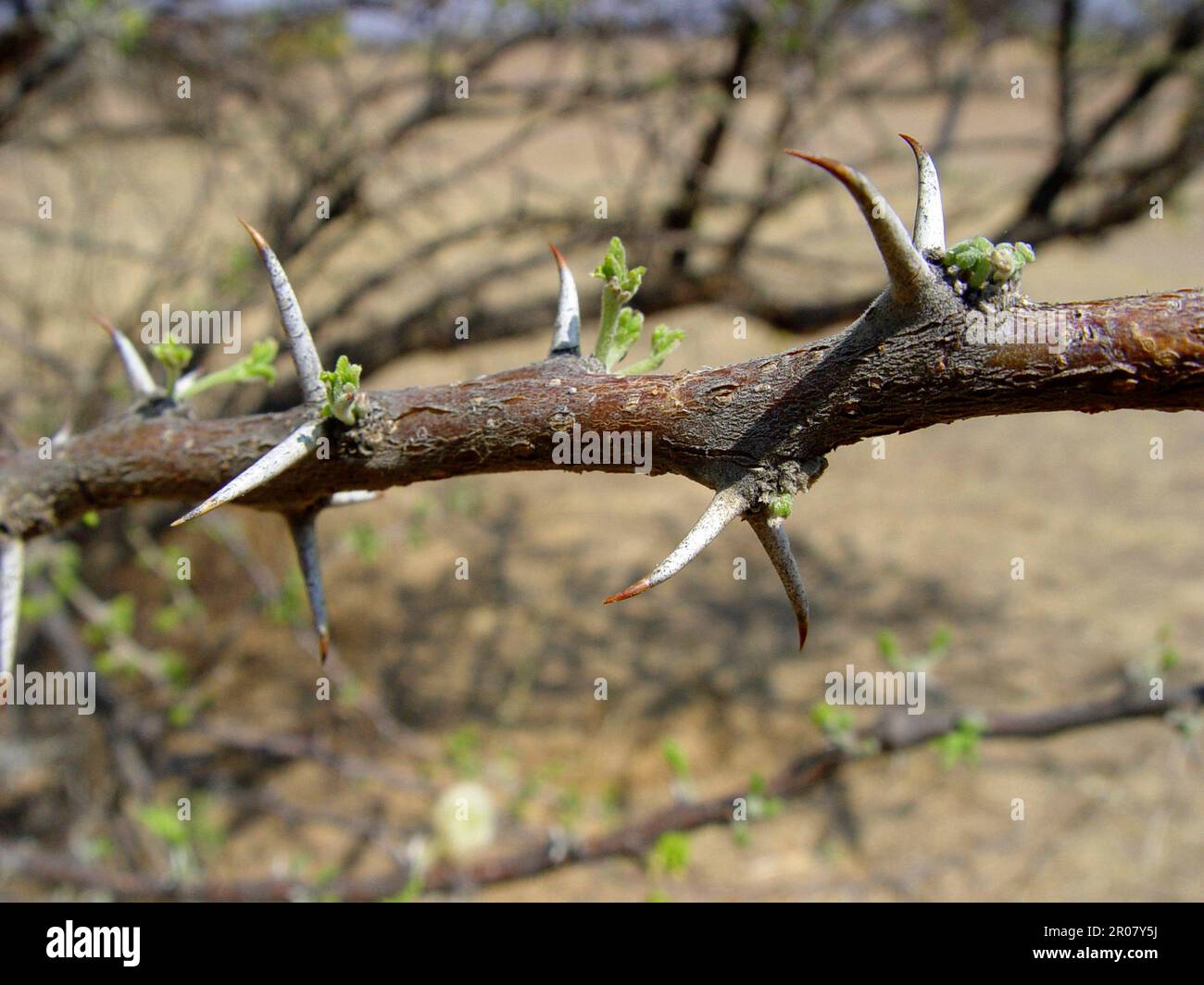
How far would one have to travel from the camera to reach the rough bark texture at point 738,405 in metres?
0.70

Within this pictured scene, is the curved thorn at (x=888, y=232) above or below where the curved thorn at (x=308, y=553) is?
above

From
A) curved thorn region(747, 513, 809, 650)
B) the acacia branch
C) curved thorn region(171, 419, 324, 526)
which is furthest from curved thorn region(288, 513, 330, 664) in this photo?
Result: curved thorn region(747, 513, 809, 650)

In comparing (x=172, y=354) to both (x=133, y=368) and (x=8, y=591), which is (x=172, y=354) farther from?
(x=8, y=591)

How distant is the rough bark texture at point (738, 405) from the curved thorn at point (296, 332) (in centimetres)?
5

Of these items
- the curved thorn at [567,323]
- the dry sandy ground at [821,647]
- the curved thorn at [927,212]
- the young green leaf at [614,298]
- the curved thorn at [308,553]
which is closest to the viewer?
the curved thorn at [927,212]

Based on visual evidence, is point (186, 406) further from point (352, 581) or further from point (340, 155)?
point (352, 581)

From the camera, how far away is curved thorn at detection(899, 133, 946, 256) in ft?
2.44

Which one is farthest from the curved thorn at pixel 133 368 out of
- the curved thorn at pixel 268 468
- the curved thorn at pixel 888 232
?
the curved thorn at pixel 888 232

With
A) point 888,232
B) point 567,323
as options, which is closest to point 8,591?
point 567,323

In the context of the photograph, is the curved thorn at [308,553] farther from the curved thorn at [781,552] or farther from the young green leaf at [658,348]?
the curved thorn at [781,552]

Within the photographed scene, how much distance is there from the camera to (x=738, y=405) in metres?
0.81

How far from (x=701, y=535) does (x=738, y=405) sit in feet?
0.47

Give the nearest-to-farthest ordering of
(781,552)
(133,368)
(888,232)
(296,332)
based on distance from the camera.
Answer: (888,232), (781,552), (296,332), (133,368)
